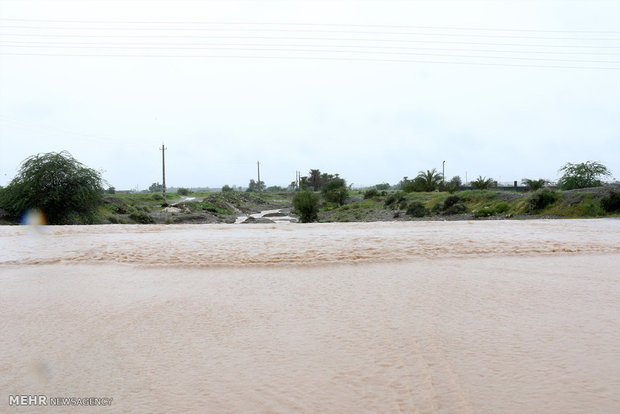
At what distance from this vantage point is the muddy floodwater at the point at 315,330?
9.70 ft

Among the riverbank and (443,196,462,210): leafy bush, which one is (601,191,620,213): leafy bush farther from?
(443,196,462,210): leafy bush

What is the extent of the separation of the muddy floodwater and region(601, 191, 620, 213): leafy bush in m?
14.5

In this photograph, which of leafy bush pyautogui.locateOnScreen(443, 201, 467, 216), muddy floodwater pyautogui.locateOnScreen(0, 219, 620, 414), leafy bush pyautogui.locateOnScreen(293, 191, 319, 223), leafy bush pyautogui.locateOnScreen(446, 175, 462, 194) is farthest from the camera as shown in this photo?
leafy bush pyautogui.locateOnScreen(446, 175, 462, 194)

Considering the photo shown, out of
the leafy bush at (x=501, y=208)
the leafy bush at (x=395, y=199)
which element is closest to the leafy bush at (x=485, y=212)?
the leafy bush at (x=501, y=208)

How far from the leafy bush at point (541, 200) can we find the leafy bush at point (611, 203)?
8.41 ft

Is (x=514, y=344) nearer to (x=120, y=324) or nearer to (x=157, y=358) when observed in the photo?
(x=157, y=358)

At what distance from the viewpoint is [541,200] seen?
23.8m

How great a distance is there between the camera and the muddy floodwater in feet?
9.70

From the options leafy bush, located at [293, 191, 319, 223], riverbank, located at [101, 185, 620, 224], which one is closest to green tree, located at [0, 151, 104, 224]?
riverbank, located at [101, 185, 620, 224]

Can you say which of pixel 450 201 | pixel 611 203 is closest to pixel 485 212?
pixel 450 201

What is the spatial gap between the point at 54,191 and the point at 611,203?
27.8 metres

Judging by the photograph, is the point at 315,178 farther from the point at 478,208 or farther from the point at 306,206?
the point at 478,208

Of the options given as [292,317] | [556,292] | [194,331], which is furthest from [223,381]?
[556,292]

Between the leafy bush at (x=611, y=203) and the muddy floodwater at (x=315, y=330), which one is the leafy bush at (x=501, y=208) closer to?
the leafy bush at (x=611, y=203)
